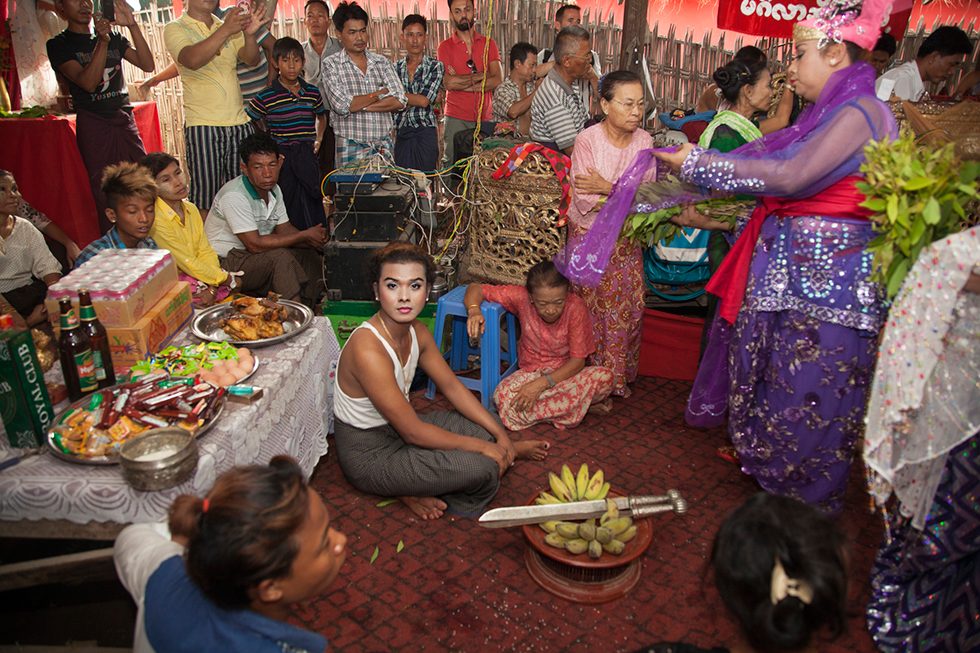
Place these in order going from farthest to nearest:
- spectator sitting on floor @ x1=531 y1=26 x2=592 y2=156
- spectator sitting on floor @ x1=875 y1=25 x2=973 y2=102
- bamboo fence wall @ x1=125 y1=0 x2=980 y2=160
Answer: bamboo fence wall @ x1=125 y1=0 x2=980 y2=160 → spectator sitting on floor @ x1=875 y1=25 x2=973 y2=102 → spectator sitting on floor @ x1=531 y1=26 x2=592 y2=156

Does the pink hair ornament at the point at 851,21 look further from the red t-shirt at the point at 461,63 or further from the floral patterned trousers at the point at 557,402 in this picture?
the red t-shirt at the point at 461,63

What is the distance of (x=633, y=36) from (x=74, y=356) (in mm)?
4317

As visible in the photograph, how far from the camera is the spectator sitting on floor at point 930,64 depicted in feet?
19.6

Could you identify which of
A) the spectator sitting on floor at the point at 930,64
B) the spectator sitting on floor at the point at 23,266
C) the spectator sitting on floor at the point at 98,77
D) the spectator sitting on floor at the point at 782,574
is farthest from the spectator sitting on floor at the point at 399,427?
the spectator sitting on floor at the point at 930,64

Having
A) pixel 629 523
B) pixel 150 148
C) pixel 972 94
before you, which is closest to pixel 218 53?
pixel 150 148

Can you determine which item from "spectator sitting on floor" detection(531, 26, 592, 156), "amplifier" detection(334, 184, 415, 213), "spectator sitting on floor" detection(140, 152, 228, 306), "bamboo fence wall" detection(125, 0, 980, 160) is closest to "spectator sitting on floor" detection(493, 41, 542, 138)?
"spectator sitting on floor" detection(531, 26, 592, 156)

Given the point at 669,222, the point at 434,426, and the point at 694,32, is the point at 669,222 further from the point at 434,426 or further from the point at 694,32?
the point at 694,32

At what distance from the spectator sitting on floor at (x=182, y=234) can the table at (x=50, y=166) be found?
2227mm

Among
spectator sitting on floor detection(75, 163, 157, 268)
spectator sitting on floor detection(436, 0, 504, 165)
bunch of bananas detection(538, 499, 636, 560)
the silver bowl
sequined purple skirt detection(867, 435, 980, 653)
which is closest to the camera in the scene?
the silver bowl

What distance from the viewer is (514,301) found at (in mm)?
4223

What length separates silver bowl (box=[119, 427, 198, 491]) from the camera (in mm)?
2074

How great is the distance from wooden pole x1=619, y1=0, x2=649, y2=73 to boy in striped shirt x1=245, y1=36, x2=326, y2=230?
2438 millimetres

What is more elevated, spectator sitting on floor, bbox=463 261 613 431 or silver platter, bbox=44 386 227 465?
silver platter, bbox=44 386 227 465

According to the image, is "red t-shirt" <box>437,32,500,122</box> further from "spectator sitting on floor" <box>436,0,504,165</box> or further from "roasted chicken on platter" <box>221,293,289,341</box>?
"roasted chicken on platter" <box>221,293,289,341</box>
